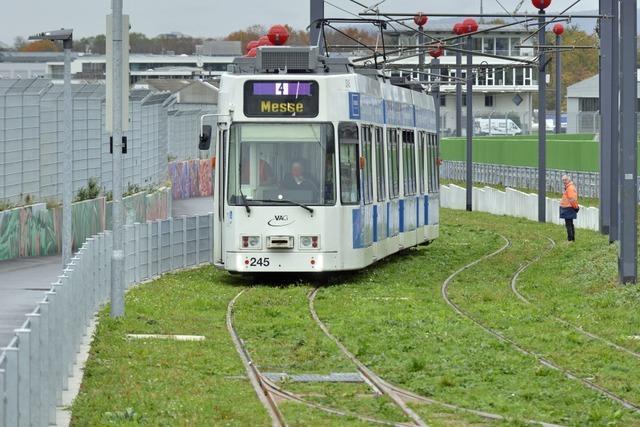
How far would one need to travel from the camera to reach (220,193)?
27.3 meters

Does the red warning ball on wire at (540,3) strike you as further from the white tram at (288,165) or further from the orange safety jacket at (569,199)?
the white tram at (288,165)

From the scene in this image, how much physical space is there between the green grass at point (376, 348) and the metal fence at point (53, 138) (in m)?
8.46

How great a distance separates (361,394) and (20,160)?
977 inches

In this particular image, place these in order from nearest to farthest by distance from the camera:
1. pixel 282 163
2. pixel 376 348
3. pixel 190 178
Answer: pixel 376 348 → pixel 282 163 → pixel 190 178

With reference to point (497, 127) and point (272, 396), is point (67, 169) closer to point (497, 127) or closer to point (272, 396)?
point (272, 396)

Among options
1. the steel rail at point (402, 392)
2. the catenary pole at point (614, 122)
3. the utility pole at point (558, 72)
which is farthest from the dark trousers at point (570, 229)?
the utility pole at point (558, 72)

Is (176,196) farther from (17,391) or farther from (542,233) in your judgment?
(17,391)

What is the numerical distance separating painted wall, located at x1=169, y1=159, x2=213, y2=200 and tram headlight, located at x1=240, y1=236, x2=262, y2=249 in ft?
153

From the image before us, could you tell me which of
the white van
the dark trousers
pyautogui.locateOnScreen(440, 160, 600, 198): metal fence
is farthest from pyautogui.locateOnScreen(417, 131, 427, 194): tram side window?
the white van

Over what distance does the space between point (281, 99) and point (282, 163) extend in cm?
97

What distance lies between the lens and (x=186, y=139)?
269 ft

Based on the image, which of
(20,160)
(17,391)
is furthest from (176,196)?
(17,391)

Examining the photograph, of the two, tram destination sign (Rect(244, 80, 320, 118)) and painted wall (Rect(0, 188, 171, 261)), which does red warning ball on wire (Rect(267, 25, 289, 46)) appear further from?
tram destination sign (Rect(244, 80, 320, 118))

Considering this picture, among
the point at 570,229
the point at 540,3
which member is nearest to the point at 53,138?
the point at 570,229
